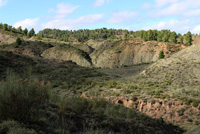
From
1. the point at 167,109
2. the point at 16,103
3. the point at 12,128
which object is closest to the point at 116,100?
the point at 167,109

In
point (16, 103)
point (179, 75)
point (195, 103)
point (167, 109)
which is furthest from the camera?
point (179, 75)

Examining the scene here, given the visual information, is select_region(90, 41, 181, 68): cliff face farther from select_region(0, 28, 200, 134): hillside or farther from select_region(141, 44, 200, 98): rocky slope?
select_region(141, 44, 200, 98): rocky slope

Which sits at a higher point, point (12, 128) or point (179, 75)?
point (179, 75)

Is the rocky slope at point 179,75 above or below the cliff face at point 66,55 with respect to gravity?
below

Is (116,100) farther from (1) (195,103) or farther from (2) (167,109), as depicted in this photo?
(1) (195,103)

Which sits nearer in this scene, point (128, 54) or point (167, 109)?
point (167, 109)

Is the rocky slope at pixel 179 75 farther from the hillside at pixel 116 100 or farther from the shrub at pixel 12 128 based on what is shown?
the shrub at pixel 12 128

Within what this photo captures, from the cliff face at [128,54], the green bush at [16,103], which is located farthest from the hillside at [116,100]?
the cliff face at [128,54]

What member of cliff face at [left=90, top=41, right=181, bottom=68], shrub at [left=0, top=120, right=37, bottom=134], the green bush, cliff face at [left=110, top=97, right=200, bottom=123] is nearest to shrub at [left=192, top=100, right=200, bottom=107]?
cliff face at [left=110, top=97, right=200, bottom=123]

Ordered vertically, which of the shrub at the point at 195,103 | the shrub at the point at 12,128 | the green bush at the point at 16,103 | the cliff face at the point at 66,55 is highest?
the cliff face at the point at 66,55

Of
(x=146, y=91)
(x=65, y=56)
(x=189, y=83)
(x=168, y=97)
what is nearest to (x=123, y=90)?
(x=146, y=91)

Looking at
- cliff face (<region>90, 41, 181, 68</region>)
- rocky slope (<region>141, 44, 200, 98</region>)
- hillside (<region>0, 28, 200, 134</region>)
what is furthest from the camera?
cliff face (<region>90, 41, 181, 68</region>)

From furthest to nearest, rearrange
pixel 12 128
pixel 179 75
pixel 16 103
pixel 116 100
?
pixel 179 75 < pixel 116 100 < pixel 16 103 < pixel 12 128

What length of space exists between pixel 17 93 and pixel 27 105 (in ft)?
1.96
